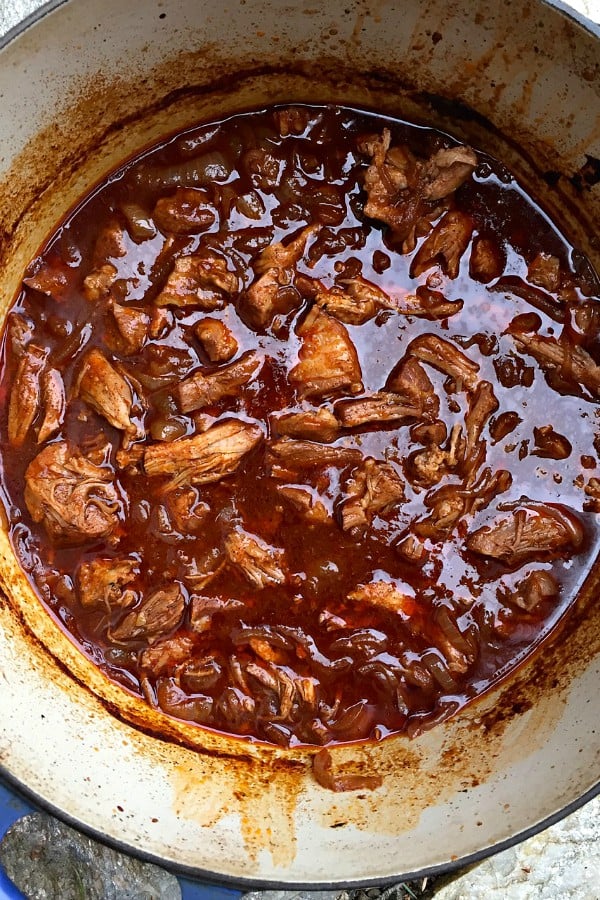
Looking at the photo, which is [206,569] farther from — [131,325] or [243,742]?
[131,325]

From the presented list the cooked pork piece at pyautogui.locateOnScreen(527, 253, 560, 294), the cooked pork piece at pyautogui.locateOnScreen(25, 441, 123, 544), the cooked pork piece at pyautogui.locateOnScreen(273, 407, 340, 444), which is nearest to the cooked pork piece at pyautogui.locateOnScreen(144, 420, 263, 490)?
the cooked pork piece at pyautogui.locateOnScreen(273, 407, 340, 444)

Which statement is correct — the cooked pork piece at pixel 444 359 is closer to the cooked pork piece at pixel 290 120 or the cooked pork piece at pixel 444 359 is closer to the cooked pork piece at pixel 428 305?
the cooked pork piece at pixel 428 305

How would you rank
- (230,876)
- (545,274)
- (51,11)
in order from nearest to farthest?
1. (51,11)
2. (230,876)
3. (545,274)

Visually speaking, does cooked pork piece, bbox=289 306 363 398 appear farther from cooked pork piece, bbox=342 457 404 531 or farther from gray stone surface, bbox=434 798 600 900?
gray stone surface, bbox=434 798 600 900

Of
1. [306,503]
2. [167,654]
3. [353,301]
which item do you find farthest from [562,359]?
[167,654]

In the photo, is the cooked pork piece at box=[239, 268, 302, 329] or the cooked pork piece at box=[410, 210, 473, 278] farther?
the cooked pork piece at box=[410, 210, 473, 278]

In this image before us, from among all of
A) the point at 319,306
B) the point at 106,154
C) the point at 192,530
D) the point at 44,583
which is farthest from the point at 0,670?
the point at 106,154

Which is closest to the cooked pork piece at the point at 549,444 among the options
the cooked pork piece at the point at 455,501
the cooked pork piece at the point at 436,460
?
the cooked pork piece at the point at 455,501
